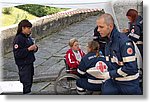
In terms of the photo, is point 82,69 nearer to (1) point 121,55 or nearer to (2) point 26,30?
(1) point 121,55

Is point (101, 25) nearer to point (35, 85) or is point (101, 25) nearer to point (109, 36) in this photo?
point (109, 36)

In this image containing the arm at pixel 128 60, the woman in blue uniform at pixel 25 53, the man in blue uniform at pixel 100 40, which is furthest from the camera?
the woman in blue uniform at pixel 25 53

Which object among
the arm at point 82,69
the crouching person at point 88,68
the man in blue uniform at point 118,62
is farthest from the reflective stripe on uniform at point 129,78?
the arm at point 82,69

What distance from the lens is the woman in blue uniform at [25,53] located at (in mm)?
3180

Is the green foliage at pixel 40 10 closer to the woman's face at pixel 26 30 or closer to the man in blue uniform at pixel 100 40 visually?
the woman's face at pixel 26 30

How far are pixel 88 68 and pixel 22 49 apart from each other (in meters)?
0.55

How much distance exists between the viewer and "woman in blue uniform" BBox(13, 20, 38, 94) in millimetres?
3180

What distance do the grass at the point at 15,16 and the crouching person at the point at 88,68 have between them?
0.53 metres

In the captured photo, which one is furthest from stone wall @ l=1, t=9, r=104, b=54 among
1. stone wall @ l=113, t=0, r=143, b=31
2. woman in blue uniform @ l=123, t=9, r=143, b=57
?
woman in blue uniform @ l=123, t=9, r=143, b=57

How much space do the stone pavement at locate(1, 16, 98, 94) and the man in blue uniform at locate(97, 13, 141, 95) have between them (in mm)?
178

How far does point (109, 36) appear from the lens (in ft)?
9.87

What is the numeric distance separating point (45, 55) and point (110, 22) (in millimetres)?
586

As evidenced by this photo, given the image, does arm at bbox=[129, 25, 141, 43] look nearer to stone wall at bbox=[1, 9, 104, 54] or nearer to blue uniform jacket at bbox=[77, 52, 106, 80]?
blue uniform jacket at bbox=[77, 52, 106, 80]

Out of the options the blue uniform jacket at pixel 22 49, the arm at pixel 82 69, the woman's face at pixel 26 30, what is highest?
the woman's face at pixel 26 30
